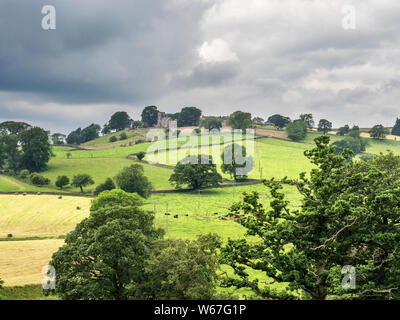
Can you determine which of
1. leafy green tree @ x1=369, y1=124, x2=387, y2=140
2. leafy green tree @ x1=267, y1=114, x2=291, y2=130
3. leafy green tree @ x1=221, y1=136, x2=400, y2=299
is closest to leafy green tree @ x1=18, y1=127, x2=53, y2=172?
leafy green tree @ x1=221, y1=136, x2=400, y2=299

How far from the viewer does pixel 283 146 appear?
459 ft

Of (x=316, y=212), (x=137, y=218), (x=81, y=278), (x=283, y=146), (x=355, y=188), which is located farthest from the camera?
(x=283, y=146)

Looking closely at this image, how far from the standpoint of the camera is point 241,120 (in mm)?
174500

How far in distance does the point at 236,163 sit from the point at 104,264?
7939 cm

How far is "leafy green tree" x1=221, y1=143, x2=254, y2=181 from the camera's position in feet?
318

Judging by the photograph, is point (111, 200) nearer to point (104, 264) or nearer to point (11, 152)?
point (104, 264)

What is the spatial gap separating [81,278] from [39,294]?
9.99 m

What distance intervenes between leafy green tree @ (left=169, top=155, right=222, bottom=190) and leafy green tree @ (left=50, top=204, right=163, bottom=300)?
206ft

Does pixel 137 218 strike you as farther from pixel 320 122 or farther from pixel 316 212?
pixel 320 122

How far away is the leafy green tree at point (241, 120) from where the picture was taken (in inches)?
6594

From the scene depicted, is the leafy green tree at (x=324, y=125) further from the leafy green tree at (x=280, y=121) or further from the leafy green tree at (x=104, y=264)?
the leafy green tree at (x=104, y=264)

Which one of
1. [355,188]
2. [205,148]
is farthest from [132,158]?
[355,188]

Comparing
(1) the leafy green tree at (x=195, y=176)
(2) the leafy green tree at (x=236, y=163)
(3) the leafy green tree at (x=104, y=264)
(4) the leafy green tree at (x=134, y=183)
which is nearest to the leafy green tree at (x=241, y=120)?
(2) the leafy green tree at (x=236, y=163)

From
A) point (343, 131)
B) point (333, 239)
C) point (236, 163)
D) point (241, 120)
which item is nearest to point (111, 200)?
point (333, 239)
